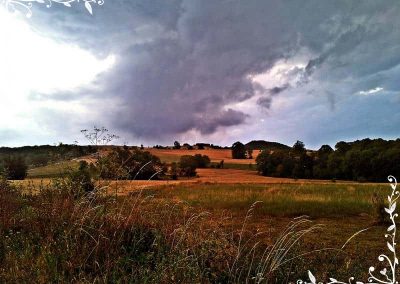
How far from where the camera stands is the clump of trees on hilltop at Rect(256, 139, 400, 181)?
7106 cm

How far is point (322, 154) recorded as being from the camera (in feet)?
272

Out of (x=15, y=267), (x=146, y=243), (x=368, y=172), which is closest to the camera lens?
(x=15, y=267)

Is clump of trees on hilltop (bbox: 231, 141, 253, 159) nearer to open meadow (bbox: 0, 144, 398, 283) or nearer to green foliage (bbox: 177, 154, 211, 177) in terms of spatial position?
green foliage (bbox: 177, 154, 211, 177)

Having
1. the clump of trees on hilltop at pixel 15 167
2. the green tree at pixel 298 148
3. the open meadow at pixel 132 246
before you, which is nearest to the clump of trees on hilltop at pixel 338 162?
the green tree at pixel 298 148

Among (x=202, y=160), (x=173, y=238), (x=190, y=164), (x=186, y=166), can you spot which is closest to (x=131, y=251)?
(x=173, y=238)

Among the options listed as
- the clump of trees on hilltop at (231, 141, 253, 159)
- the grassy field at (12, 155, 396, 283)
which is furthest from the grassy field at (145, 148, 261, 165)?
the grassy field at (12, 155, 396, 283)

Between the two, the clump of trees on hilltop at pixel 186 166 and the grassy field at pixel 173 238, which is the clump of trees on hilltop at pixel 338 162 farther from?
the grassy field at pixel 173 238

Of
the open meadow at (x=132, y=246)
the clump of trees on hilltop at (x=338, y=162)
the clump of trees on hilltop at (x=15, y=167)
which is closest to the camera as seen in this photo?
the open meadow at (x=132, y=246)

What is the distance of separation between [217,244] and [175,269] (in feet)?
8.06

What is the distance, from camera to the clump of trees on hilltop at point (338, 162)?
7106 cm

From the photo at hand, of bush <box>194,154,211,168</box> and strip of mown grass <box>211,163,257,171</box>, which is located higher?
bush <box>194,154,211,168</box>

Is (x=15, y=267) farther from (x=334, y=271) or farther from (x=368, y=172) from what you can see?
(x=368, y=172)

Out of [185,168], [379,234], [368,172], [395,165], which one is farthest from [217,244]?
[368,172]

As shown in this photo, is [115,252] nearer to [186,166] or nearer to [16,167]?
[16,167]
